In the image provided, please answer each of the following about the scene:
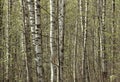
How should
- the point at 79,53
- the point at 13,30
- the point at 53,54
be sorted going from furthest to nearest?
the point at 79,53 < the point at 13,30 < the point at 53,54

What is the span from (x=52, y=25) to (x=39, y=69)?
2.01 m

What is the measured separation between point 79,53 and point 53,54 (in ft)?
61.5

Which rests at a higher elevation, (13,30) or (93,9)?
(93,9)

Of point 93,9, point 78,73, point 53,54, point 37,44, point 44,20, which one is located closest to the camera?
point 37,44

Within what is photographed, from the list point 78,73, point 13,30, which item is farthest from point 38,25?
point 78,73

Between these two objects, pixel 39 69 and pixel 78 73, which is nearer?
pixel 39 69

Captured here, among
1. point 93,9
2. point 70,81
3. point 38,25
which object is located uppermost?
point 93,9

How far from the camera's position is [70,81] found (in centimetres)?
1988

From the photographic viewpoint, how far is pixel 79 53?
2609 cm

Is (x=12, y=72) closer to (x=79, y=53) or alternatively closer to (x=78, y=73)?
(x=78, y=73)

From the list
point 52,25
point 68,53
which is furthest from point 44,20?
point 52,25

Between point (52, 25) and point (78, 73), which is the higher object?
point (52, 25)

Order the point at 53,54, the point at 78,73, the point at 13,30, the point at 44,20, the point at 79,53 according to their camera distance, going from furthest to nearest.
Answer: the point at 79,53
the point at 44,20
the point at 78,73
the point at 13,30
the point at 53,54

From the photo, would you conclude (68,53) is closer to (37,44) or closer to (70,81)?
(70,81)
